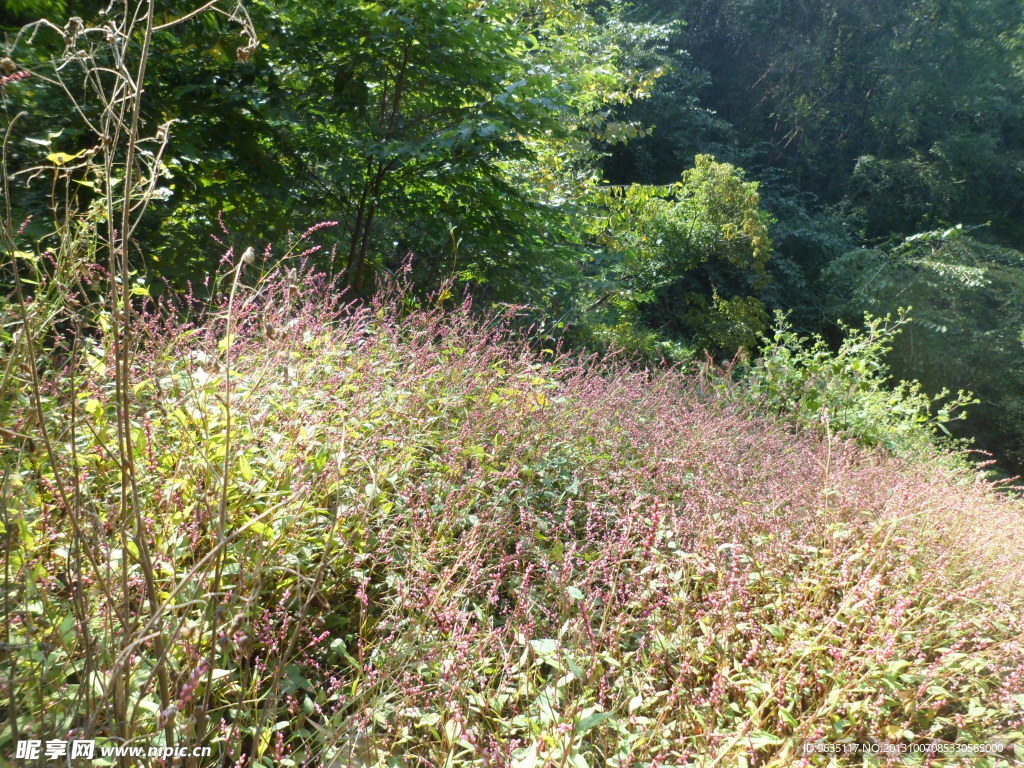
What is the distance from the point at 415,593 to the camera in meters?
1.71

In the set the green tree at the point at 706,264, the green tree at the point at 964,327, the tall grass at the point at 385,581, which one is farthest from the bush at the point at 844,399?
the green tree at the point at 964,327

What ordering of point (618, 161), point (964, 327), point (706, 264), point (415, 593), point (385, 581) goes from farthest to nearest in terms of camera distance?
1. point (618, 161)
2. point (964, 327)
3. point (706, 264)
4. point (385, 581)
5. point (415, 593)

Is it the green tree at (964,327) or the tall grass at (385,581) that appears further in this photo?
the green tree at (964,327)

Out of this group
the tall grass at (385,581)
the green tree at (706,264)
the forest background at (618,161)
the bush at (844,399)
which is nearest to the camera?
the tall grass at (385,581)

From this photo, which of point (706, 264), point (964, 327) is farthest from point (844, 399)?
point (964, 327)

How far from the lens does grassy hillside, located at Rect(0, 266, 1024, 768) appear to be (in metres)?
1.21

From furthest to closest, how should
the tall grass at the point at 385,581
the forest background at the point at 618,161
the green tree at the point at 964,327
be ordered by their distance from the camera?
the green tree at the point at 964,327 → the forest background at the point at 618,161 → the tall grass at the point at 385,581

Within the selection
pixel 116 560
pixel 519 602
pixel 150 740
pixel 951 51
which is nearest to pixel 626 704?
pixel 519 602

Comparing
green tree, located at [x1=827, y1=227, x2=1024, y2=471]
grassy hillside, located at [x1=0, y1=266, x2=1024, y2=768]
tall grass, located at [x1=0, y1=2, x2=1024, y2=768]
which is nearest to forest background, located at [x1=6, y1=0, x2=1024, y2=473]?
green tree, located at [x1=827, y1=227, x2=1024, y2=471]

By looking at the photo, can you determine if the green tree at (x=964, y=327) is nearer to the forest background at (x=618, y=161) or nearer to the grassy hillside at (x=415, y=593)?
the forest background at (x=618, y=161)

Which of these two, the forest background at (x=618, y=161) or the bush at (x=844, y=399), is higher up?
the forest background at (x=618, y=161)

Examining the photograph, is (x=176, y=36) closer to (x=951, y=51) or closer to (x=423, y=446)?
(x=423, y=446)

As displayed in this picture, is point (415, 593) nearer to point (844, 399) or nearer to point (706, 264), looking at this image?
point (844, 399)

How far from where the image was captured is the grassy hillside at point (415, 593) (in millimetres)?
1212
